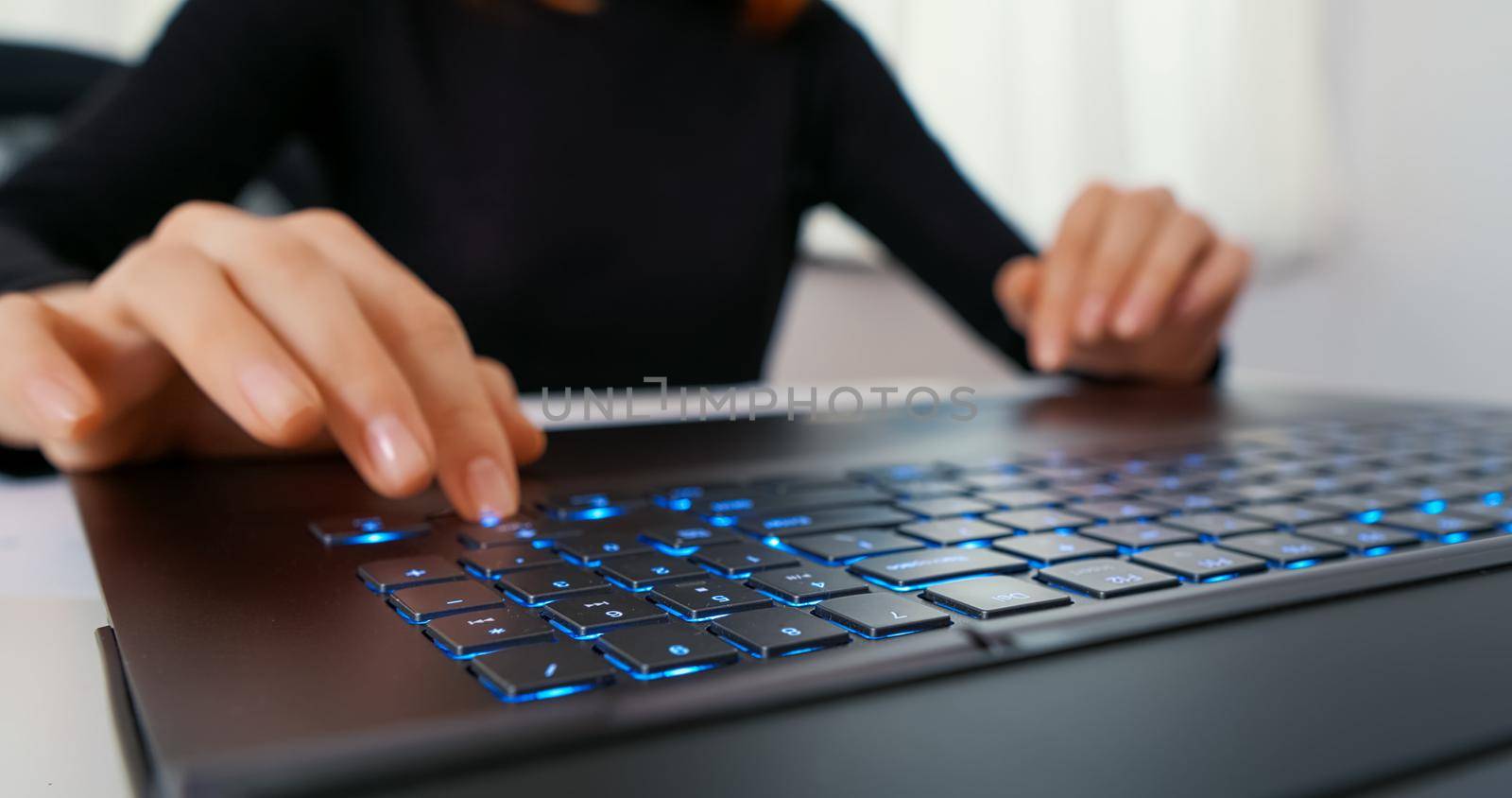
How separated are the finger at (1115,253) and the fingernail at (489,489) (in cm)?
45

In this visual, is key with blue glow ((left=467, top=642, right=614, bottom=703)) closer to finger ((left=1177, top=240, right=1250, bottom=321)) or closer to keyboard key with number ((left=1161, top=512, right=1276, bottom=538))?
keyboard key with number ((left=1161, top=512, right=1276, bottom=538))

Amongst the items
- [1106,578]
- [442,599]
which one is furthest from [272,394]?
[1106,578]

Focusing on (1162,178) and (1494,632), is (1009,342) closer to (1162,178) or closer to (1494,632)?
(1494,632)

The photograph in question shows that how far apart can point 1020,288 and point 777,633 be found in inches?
23.5

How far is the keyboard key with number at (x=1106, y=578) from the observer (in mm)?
211

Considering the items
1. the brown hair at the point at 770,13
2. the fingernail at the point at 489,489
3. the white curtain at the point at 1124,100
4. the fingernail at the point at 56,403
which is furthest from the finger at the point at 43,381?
the white curtain at the point at 1124,100

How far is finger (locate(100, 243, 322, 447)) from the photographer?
291mm

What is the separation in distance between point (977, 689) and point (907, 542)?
0.09 m

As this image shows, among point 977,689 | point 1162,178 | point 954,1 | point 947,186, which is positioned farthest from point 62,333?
point 1162,178

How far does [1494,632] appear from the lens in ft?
0.69

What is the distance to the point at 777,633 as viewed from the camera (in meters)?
0.18

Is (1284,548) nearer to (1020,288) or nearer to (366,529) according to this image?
(366,529)

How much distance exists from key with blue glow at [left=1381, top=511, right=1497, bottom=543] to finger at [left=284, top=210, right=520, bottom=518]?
25 cm

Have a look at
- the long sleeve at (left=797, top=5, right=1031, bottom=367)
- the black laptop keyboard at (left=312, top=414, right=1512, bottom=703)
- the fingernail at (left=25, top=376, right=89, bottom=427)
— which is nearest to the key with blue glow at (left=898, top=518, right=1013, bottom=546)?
the black laptop keyboard at (left=312, top=414, right=1512, bottom=703)
